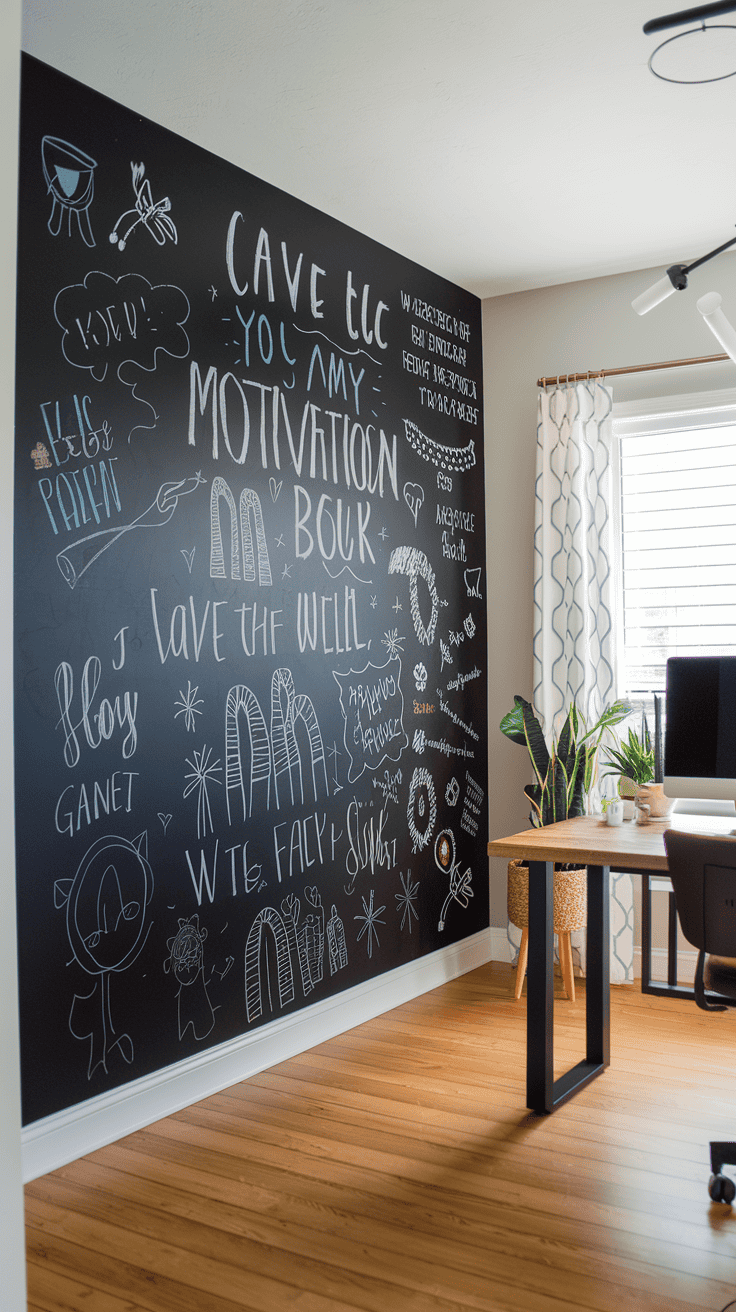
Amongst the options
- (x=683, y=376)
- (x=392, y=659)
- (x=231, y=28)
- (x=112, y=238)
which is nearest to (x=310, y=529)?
(x=392, y=659)

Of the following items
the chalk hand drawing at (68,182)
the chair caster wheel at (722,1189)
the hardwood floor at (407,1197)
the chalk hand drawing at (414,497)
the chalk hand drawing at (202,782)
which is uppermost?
the chalk hand drawing at (68,182)

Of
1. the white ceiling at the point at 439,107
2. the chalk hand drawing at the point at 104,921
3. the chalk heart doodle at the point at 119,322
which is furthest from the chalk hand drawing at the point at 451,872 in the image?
the white ceiling at the point at 439,107

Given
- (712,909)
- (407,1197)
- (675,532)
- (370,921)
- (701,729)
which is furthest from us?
(675,532)

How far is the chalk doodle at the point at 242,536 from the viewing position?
122 inches

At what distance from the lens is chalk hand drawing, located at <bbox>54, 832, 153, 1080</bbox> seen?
264 centimetres

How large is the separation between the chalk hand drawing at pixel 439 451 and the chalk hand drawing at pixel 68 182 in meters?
1.68

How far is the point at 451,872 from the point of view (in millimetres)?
4336

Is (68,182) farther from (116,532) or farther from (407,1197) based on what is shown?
(407,1197)

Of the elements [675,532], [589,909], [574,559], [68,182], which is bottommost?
[589,909]

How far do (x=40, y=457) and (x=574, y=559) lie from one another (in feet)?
8.13

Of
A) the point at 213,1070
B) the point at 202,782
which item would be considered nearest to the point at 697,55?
the point at 202,782

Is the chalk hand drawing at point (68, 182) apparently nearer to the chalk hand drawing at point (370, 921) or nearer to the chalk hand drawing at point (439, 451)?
the chalk hand drawing at point (439, 451)

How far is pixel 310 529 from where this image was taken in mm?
3520

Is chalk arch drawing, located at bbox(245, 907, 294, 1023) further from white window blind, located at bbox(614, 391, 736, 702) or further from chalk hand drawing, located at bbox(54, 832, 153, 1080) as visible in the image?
white window blind, located at bbox(614, 391, 736, 702)
